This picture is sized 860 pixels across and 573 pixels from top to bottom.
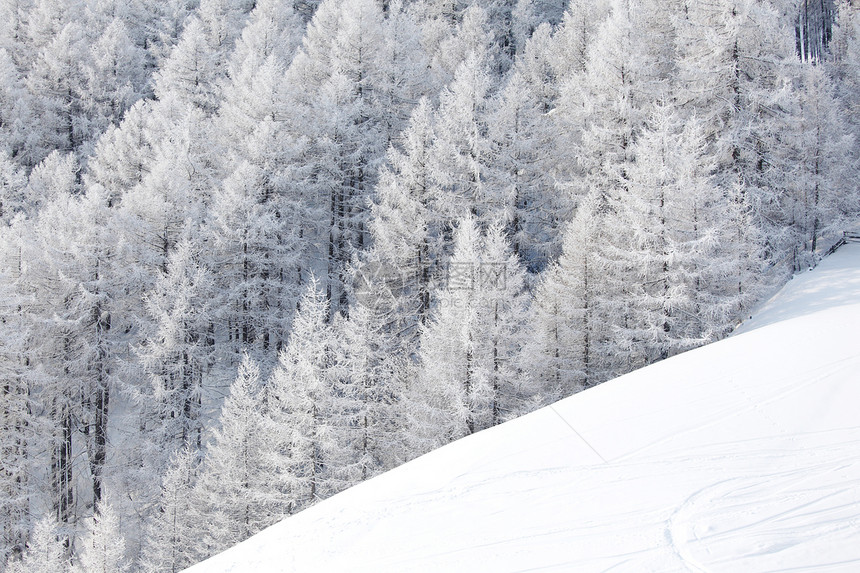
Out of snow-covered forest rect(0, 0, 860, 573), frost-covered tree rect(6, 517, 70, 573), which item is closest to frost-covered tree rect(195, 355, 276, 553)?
snow-covered forest rect(0, 0, 860, 573)

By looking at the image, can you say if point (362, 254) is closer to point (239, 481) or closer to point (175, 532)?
point (239, 481)

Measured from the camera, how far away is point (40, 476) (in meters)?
21.7

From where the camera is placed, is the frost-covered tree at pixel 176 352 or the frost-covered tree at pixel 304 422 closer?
the frost-covered tree at pixel 304 422

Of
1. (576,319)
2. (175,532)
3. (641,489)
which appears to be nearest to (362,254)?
(576,319)

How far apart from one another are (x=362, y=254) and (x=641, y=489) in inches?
581

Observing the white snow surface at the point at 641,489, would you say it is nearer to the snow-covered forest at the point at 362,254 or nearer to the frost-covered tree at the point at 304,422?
the snow-covered forest at the point at 362,254

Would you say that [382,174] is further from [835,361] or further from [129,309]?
[835,361]

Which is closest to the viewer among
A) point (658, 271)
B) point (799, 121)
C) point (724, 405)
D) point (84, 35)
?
point (724, 405)

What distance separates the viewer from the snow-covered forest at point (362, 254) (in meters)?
16.8

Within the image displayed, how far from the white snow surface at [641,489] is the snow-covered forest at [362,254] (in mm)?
4880

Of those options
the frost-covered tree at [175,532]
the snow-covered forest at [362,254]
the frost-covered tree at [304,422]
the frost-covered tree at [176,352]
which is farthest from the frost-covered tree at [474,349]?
the frost-covered tree at [176,352]

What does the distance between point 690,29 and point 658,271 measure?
408 inches

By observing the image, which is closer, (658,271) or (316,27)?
(658,271)

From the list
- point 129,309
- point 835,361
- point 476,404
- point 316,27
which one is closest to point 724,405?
point 835,361
